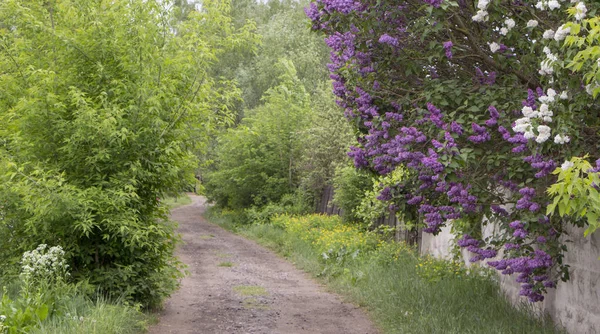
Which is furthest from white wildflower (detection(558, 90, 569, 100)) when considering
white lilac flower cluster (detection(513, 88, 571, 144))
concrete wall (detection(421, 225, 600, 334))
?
concrete wall (detection(421, 225, 600, 334))

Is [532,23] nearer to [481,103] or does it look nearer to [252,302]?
[481,103]

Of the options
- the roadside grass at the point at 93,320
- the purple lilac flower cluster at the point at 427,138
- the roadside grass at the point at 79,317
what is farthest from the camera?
the roadside grass at the point at 93,320

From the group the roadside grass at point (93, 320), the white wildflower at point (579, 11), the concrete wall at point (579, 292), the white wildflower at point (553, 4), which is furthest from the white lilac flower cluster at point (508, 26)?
the roadside grass at point (93, 320)

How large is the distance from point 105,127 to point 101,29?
1566mm

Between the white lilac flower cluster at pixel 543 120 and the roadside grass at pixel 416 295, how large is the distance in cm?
307

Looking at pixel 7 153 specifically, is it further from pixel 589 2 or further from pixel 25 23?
pixel 589 2

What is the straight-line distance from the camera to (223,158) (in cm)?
3008

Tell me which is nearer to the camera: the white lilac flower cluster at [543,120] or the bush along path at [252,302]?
the white lilac flower cluster at [543,120]

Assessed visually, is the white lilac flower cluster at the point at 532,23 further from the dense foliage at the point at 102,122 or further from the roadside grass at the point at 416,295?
the dense foliage at the point at 102,122

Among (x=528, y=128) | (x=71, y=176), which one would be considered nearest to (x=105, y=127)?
(x=71, y=176)

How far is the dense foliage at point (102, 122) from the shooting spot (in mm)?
8664

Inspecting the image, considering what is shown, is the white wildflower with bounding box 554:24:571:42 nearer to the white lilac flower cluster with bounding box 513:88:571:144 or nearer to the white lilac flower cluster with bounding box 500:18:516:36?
the white lilac flower cluster with bounding box 513:88:571:144

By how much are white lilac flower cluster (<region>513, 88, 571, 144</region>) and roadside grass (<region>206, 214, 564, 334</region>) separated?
307cm

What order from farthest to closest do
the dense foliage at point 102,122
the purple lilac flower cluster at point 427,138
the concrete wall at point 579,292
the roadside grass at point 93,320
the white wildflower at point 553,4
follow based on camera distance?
the dense foliage at point 102,122
the concrete wall at point 579,292
the roadside grass at point 93,320
the purple lilac flower cluster at point 427,138
the white wildflower at point 553,4
